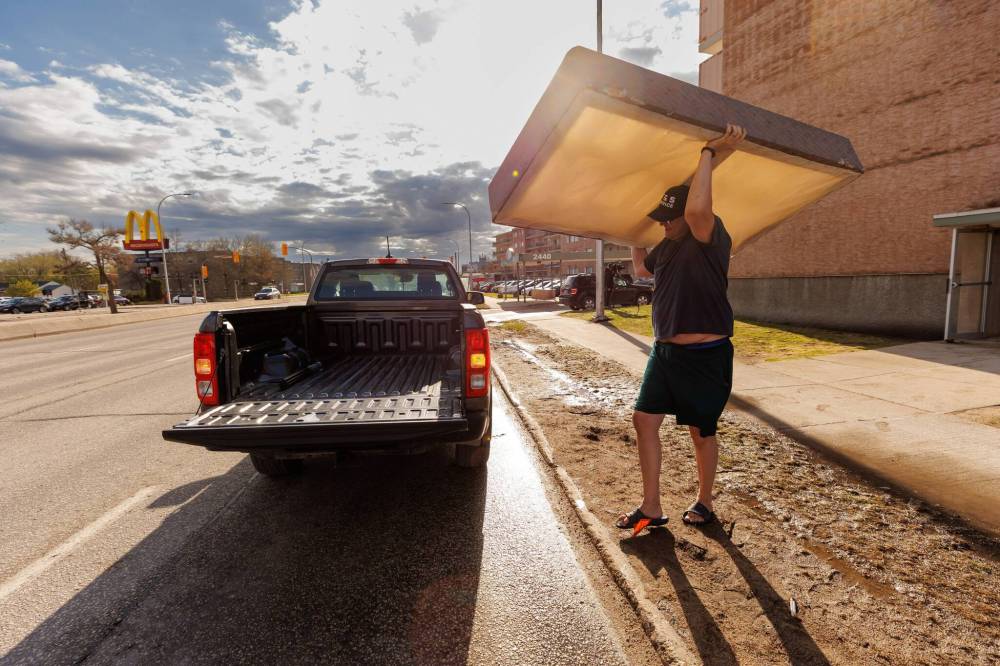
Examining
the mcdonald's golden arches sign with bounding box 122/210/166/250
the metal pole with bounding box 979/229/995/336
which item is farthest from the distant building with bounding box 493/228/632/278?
the metal pole with bounding box 979/229/995/336

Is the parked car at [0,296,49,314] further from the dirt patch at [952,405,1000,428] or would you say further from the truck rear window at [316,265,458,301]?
the dirt patch at [952,405,1000,428]

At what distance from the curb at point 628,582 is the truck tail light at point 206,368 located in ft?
8.78

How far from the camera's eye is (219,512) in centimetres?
327

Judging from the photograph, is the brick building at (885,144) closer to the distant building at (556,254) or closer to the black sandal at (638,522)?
the black sandal at (638,522)

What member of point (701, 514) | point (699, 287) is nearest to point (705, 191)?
point (699, 287)

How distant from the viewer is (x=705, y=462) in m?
2.82

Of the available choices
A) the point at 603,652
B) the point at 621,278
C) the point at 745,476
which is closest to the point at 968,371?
the point at 745,476

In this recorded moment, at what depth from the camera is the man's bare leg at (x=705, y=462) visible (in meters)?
2.78

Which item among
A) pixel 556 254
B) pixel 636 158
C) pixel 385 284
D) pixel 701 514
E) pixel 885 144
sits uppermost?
pixel 556 254

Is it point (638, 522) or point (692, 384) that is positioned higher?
point (692, 384)

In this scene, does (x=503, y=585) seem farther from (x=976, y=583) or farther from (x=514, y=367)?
(x=514, y=367)

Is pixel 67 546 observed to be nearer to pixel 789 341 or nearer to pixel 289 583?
pixel 289 583

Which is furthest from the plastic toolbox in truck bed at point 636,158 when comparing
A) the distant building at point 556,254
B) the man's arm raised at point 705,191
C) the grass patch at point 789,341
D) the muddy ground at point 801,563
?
the distant building at point 556,254

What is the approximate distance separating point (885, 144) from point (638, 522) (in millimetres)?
13753
